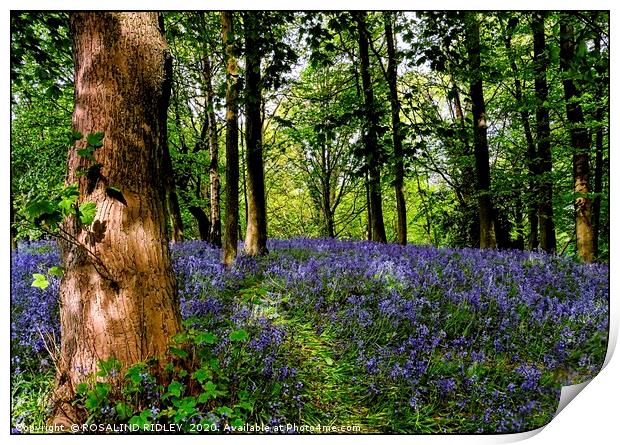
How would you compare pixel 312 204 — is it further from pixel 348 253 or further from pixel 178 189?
pixel 178 189

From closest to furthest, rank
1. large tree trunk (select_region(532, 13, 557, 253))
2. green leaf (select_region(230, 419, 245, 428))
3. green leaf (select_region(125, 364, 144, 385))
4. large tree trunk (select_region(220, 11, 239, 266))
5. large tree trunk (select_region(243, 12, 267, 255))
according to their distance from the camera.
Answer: green leaf (select_region(125, 364, 144, 385)) < green leaf (select_region(230, 419, 245, 428)) < large tree trunk (select_region(220, 11, 239, 266)) < large tree trunk (select_region(532, 13, 557, 253)) < large tree trunk (select_region(243, 12, 267, 255))

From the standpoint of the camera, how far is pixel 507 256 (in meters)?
4.23

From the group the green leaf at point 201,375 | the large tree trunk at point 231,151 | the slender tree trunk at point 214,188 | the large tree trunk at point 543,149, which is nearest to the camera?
the green leaf at point 201,375

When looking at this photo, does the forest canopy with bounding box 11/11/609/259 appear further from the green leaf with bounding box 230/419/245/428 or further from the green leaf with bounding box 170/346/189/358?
the green leaf with bounding box 230/419/245/428

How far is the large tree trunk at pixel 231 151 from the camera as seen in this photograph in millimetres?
3760

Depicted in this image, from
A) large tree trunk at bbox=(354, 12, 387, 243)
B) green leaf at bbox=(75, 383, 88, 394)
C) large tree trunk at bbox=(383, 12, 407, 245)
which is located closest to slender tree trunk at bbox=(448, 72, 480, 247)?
large tree trunk at bbox=(383, 12, 407, 245)

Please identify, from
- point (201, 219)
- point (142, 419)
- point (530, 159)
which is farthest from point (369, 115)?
point (201, 219)

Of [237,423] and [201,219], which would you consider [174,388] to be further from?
[201,219]

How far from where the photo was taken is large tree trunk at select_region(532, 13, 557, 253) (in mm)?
3908

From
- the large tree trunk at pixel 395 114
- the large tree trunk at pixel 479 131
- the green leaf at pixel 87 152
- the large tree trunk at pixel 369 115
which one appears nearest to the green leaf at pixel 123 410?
the green leaf at pixel 87 152

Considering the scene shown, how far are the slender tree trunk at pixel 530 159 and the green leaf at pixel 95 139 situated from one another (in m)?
3.64

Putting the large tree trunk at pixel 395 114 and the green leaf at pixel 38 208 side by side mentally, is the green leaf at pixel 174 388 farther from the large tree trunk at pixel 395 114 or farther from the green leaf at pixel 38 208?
the large tree trunk at pixel 395 114

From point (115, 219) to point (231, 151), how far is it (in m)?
2.70

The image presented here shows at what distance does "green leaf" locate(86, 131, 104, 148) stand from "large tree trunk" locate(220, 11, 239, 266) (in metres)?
1.76
